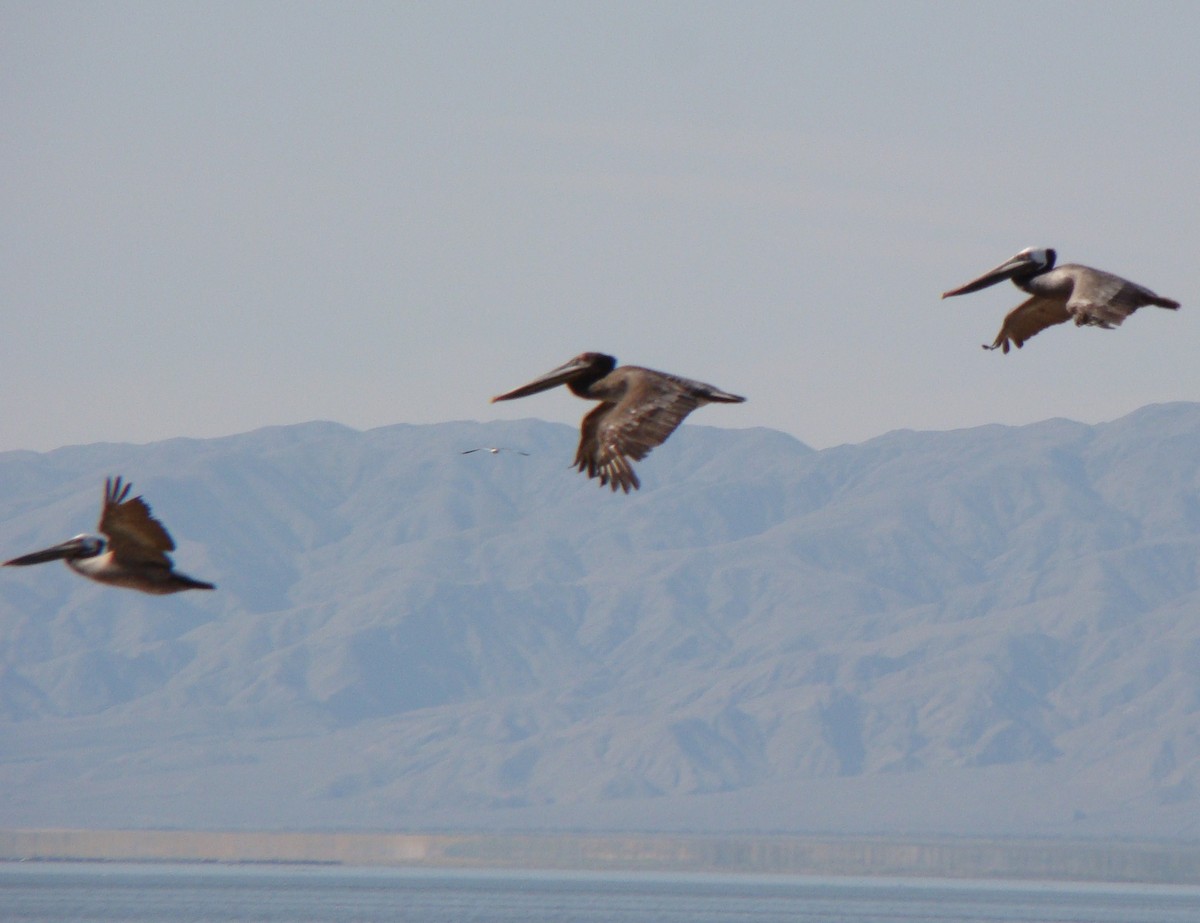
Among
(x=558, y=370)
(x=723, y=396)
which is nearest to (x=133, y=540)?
(x=558, y=370)

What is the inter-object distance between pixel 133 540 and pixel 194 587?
1395 mm

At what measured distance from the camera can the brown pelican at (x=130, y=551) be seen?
23906mm

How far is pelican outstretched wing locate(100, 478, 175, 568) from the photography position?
23906 millimetres

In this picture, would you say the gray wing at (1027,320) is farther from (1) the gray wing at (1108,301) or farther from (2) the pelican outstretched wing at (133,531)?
(2) the pelican outstretched wing at (133,531)

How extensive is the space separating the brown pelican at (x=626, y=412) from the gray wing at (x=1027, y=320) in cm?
394

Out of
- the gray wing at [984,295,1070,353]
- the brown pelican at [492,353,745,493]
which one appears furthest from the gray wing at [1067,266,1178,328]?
the brown pelican at [492,353,745,493]

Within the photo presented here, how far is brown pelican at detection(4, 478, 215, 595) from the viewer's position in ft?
78.4

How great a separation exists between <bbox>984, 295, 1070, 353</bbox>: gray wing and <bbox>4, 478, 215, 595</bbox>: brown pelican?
917 cm

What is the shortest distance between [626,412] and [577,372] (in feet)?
3.28

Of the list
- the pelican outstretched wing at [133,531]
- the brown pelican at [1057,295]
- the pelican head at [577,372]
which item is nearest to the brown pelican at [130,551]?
the pelican outstretched wing at [133,531]

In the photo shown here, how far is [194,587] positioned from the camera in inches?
906

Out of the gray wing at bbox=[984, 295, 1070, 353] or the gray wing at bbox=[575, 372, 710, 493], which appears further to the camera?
the gray wing at bbox=[984, 295, 1070, 353]

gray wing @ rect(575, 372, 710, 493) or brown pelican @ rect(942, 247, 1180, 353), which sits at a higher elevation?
brown pelican @ rect(942, 247, 1180, 353)

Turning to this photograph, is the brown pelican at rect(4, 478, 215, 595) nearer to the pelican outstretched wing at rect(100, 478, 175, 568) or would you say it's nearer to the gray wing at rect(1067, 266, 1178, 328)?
the pelican outstretched wing at rect(100, 478, 175, 568)
